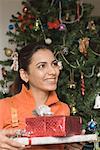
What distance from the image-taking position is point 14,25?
107 inches

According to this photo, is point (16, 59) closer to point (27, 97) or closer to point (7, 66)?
point (27, 97)

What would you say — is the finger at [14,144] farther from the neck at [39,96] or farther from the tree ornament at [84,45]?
the tree ornament at [84,45]

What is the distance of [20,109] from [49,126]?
0.77 feet

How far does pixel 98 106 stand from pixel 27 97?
0.92m

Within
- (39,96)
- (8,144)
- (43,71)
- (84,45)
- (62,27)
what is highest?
(62,27)

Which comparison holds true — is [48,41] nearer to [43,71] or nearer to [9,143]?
[43,71]

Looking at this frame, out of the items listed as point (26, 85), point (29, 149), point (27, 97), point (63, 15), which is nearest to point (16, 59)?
point (26, 85)

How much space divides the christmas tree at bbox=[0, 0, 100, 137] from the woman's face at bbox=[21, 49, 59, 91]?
82 centimetres

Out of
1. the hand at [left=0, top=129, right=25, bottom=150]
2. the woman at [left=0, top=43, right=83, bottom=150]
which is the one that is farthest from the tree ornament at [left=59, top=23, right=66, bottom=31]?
the hand at [left=0, top=129, right=25, bottom=150]

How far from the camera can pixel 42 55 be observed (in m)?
1.60

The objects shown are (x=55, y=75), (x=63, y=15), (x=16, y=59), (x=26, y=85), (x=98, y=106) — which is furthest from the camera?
(x=63, y=15)

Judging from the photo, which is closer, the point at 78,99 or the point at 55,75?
the point at 55,75

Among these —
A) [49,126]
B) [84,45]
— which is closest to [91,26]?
[84,45]

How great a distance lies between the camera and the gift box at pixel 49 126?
1285mm
